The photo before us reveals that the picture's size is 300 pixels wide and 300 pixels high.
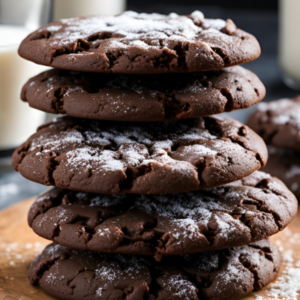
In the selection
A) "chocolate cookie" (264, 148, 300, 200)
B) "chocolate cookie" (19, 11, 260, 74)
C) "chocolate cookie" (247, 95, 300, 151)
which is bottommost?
"chocolate cookie" (264, 148, 300, 200)

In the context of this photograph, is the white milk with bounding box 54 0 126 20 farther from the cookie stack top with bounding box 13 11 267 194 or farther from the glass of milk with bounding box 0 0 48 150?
the cookie stack top with bounding box 13 11 267 194

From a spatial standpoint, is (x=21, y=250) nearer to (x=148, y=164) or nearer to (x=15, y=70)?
(x=148, y=164)

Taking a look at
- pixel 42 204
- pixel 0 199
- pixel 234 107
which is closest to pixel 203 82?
pixel 234 107

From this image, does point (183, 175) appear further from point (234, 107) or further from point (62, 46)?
point (62, 46)

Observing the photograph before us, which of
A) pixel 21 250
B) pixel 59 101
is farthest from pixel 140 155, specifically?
pixel 21 250

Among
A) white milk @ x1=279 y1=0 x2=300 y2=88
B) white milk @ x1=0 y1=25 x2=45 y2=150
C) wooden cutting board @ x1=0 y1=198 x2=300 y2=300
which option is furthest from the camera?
white milk @ x1=279 y1=0 x2=300 y2=88

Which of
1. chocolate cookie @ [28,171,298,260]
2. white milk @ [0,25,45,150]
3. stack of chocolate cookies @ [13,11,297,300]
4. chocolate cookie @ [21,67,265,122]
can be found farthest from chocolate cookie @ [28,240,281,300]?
white milk @ [0,25,45,150]
